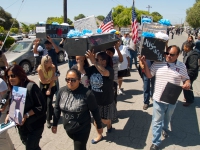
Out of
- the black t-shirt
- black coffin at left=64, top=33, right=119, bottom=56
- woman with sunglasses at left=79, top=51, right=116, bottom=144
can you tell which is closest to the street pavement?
woman with sunglasses at left=79, top=51, right=116, bottom=144

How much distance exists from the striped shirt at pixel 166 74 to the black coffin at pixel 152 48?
245 mm

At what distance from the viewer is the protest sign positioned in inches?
95.5

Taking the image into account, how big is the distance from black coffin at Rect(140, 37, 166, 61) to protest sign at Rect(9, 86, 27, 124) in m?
1.83

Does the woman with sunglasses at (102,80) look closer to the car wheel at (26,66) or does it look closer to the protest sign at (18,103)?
the protest sign at (18,103)

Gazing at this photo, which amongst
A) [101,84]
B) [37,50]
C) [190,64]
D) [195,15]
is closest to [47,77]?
[101,84]

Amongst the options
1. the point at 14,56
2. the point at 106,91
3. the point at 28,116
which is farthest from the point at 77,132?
the point at 14,56

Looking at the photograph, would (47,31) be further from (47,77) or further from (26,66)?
(26,66)

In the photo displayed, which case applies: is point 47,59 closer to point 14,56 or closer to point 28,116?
point 28,116

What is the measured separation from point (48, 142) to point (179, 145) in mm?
2469

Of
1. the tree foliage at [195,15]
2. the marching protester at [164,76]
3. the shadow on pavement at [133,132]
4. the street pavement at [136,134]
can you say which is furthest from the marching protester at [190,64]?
the tree foliage at [195,15]

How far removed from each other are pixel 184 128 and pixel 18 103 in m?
3.36

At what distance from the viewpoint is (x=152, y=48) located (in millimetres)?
2984

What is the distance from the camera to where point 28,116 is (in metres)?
2.51

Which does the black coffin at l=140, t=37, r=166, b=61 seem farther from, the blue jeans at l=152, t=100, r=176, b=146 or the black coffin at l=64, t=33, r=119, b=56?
the blue jeans at l=152, t=100, r=176, b=146
